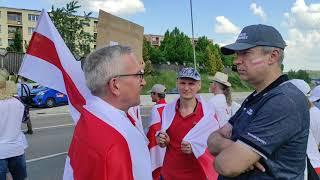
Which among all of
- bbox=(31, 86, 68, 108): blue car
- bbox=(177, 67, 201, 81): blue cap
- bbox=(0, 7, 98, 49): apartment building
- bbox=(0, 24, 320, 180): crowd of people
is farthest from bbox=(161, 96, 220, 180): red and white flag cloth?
bbox=(0, 7, 98, 49): apartment building

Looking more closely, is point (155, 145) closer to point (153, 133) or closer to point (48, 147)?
point (153, 133)

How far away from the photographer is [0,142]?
5.68m

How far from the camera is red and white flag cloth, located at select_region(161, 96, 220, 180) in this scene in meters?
4.89

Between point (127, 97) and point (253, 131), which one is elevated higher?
point (127, 97)

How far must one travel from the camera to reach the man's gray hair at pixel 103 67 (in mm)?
2631

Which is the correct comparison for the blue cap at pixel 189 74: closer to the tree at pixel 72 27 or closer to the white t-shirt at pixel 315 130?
the white t-shirt at pixel 315 130

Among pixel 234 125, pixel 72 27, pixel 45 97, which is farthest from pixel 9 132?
pixel 72 27

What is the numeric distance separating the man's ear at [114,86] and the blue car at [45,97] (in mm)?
25242

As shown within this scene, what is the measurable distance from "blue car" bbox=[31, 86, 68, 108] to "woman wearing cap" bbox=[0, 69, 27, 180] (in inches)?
856

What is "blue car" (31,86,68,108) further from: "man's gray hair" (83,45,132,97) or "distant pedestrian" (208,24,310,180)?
"distant pedestrian" (208,24,310,180)

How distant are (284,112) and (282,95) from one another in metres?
0.10

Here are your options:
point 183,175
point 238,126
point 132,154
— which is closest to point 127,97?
point 132,154

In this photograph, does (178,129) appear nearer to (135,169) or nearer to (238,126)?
(238,126)

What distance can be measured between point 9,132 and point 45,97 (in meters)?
22.4
